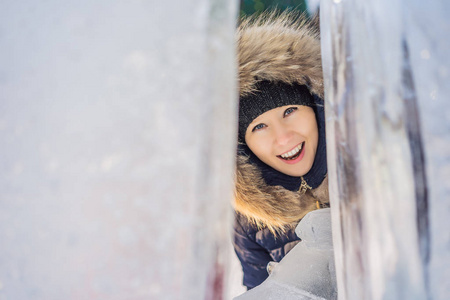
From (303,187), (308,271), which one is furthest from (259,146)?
(308,271)

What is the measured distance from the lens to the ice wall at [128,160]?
0.25 meters

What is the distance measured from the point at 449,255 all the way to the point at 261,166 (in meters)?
0.86

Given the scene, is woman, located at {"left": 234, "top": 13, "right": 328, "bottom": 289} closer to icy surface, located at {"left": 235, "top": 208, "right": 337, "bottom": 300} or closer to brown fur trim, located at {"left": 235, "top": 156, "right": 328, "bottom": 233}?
brown fur trim, located at {"left": 235, "top": 156, "right": 328, "bottom": 233}

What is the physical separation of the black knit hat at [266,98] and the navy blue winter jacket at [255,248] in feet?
2.13

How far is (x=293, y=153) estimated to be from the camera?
1.06 meters

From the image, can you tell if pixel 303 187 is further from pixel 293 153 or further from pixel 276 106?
pixel 276 106

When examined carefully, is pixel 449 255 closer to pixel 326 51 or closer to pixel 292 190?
pixel 326 51

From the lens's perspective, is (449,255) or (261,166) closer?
(449,255)

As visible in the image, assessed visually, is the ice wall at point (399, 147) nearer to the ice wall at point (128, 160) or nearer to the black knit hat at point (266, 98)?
the ice wall at point (128, 160)

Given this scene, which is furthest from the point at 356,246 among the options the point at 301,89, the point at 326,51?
the point at 301,89

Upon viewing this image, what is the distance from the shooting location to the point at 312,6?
852mm

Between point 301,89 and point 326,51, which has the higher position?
point 301,89

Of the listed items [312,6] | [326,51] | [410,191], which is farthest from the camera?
[312,6]

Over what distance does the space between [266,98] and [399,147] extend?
0.69 m
